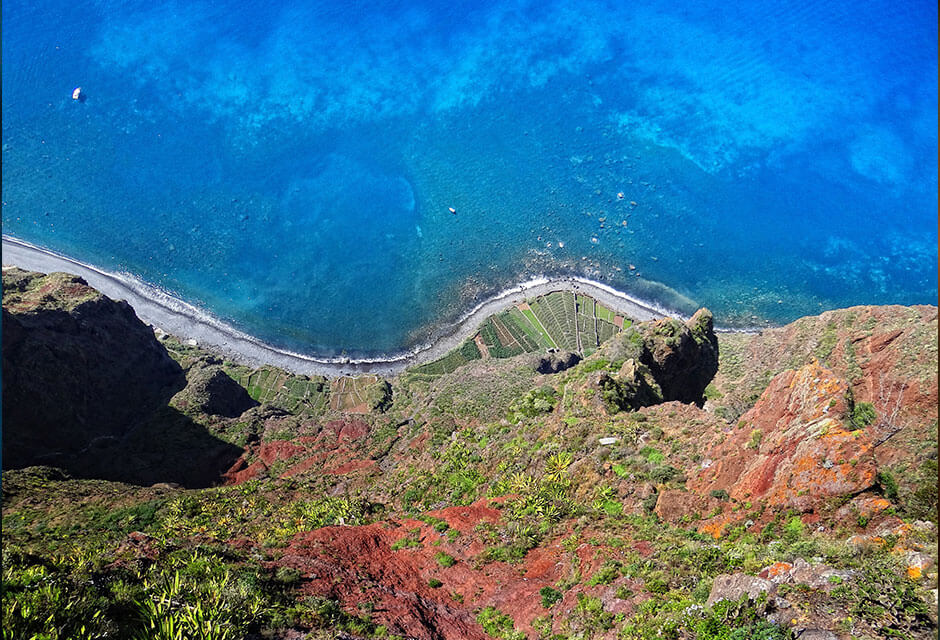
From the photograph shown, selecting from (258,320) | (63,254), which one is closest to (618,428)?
(258,320)

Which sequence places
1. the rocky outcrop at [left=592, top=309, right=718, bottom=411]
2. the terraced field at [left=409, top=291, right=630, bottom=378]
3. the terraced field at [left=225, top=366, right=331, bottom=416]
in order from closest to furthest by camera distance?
1. the rocky outcrop at [left=592, top=309, right=718, bottom=411]
2. the terraced field at [left=225, top=366, right=331, bottom=416]
3. the terraced field at [left=409, top=291, right=630, bottom=378]

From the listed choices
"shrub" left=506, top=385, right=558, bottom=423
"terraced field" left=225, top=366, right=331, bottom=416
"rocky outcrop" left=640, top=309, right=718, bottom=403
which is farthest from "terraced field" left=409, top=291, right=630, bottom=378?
"shrub" left=506, top=385, right=558, bottom=423

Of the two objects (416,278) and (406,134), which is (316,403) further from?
(406,134)

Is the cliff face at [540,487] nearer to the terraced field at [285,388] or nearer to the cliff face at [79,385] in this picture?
the cliff face at [79,385]

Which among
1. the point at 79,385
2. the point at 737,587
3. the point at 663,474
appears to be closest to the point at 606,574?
the point at 737,587

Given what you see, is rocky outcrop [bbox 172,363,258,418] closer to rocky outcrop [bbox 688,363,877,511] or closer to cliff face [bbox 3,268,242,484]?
cliff face [bbox 3,268,242,484]

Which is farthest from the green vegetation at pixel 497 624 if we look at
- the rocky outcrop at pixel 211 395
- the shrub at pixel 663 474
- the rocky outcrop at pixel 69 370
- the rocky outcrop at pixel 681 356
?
the rocky outcrop at pixel 211 395
